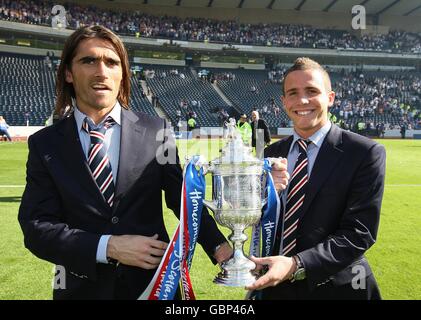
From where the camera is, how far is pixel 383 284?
4027mm

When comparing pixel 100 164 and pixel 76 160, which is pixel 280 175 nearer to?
pixel 100 164

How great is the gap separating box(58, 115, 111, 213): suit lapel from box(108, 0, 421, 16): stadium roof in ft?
145

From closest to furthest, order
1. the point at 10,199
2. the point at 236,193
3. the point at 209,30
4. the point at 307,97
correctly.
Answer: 1. the point at 236,193
2. the point at 307,97
3. the point at 10,199
4. the point at 209,30

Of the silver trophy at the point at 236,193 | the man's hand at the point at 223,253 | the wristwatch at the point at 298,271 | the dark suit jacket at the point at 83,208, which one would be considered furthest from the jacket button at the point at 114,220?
the wristwatch at the point at 298,271

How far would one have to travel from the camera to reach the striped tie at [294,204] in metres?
2.08

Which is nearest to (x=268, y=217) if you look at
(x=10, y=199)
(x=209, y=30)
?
(x=10, y=199)

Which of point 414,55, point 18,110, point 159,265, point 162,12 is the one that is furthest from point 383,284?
point 414,55

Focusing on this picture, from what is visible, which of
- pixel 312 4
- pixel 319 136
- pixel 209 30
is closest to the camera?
pixel 319 136

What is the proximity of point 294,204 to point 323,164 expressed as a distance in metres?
0.24

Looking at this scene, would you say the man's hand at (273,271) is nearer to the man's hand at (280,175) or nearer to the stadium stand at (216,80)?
the man's hand at (280,175)

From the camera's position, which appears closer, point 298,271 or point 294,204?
point 298,271

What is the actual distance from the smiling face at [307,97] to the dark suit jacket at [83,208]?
2.37 ft

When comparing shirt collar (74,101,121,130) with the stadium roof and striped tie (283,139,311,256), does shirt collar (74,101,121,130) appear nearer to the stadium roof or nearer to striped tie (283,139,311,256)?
striped tie (283,139,311,256)

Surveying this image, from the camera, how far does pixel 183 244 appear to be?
6.37 ft
